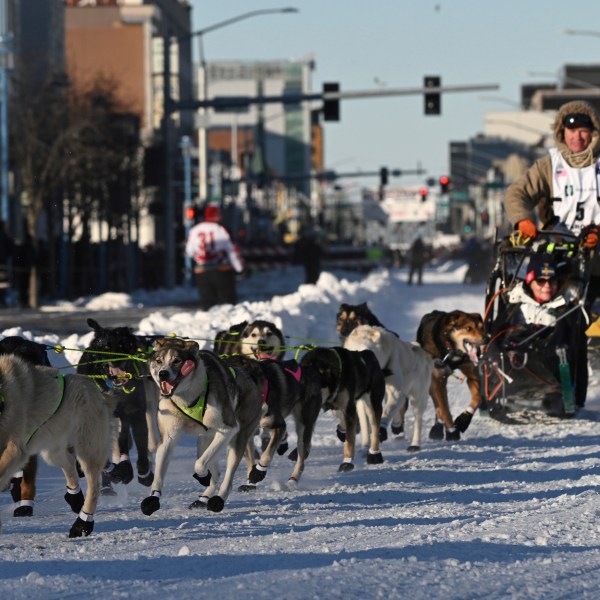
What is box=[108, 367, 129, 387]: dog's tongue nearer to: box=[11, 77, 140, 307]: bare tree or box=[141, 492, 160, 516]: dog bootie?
box=[141, 492, 160, 516]: dog bootie

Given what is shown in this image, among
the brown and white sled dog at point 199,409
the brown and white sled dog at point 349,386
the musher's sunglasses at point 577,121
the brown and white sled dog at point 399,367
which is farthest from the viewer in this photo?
the musher's sunglasses at point 577,121

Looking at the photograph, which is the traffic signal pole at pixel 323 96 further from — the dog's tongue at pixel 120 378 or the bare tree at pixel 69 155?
the dog's tongue at pixel 120 378

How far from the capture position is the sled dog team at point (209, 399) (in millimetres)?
7883

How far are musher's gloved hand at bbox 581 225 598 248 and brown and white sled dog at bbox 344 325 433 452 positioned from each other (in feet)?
4.76

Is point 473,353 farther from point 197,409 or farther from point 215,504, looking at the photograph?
point 215,504

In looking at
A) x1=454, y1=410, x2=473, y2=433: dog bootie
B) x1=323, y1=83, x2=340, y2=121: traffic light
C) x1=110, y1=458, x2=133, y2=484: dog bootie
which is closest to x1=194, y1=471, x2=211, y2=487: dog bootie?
x1=110, y1=458, x2=133, y2=484: dog bootie

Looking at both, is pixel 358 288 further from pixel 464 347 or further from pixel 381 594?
pixel 381 594

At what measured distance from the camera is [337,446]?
11859mm

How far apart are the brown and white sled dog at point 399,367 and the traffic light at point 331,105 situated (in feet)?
81.4

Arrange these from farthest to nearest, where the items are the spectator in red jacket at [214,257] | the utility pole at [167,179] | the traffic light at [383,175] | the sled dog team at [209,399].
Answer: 1. the traffic light at [383,175]
2. the utility pole at [167,179]
3. the spectator in red jacket at [214,257]
4. the sled dog team at [209,399]

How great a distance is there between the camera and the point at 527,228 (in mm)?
12094

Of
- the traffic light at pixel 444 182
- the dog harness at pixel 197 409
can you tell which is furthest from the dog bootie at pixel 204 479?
the traffic light at pixel 444 182

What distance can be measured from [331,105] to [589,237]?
81.5ft

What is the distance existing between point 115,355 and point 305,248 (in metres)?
35.1
